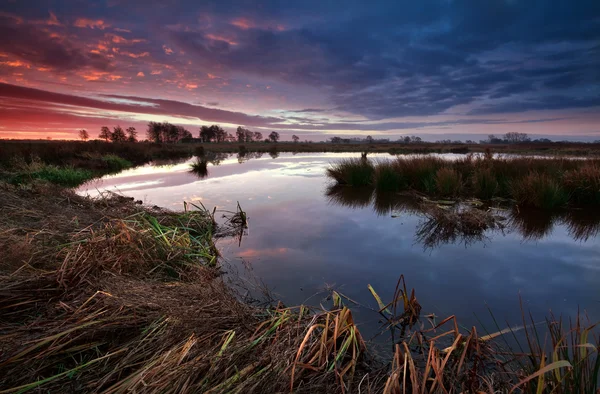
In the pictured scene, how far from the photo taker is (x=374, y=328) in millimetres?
3004

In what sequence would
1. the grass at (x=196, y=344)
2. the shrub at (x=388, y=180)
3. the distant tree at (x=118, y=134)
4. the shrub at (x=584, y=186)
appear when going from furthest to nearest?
the distant tree at (x=118, y=134) < the shrub at (x=388, y=180) < the shrub at (x=584, y=186) < the grass at (x=196, y=344)

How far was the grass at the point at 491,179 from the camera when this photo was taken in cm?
820

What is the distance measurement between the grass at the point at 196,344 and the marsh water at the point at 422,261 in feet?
1.45

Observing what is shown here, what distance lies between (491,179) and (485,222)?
4.08 metres

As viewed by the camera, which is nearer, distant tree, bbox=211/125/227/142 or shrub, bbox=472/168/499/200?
shrub, bbox=472/168/499/200

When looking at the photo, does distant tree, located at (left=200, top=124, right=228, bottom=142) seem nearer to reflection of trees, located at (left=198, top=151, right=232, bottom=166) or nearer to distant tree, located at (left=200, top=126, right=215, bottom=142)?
distant tree, located at (left=200, top=126, right=215, bottom=142)

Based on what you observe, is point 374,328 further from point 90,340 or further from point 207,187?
point 207,187

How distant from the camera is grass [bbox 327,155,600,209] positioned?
8195mm

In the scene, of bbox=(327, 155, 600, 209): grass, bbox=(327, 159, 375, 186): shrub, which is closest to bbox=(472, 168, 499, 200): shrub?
bbox=(327, 155, 600, 209): grass

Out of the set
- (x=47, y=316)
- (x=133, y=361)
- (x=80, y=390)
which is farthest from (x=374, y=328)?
(x=47, y=316)

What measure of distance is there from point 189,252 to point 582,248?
692 cm

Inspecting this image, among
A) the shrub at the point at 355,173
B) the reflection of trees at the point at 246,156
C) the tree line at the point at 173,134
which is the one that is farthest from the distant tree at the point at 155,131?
the shrub at the point at 355,173

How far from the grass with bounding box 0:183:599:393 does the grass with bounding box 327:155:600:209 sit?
21.7ft

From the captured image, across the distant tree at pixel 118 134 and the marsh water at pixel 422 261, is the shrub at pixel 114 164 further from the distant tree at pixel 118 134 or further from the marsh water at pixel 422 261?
the distant tree at pixel 118 134
